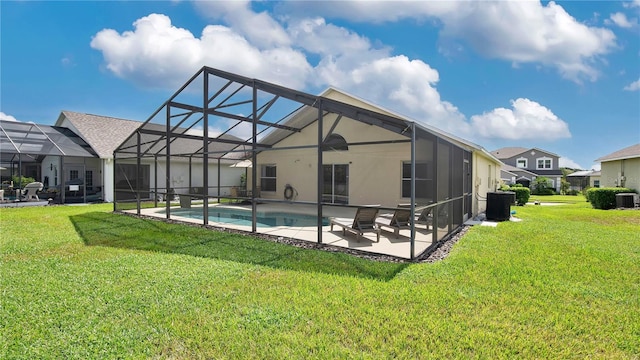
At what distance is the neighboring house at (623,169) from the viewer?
59.1 feet

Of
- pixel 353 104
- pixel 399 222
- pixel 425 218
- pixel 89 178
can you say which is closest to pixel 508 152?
pixel 353 104

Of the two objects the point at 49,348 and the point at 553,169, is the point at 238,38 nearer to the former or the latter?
the point at 49,348

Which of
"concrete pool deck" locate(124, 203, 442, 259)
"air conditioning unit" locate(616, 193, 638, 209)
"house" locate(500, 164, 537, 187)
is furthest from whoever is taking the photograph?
"house" locate(500, 164, 537, 187)

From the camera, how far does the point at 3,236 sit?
7797 mm

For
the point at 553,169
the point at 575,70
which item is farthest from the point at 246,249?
the point at 553,169

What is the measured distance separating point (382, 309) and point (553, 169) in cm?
5232

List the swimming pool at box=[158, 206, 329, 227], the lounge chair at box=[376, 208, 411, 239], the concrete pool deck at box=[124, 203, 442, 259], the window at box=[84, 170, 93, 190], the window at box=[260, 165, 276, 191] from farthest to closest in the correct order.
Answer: the window at box=[84, 170, 93, 190]
the window at box=[260, 165, 276, 191]
the swimming pool at box=[158, 206, 329, 227]
the lounge chair at box=[376, 208, 411, 239]
the concrete pool deck at box=[124, 203, 442, 259]

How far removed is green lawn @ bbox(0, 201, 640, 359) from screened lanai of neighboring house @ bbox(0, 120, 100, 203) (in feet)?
39.0

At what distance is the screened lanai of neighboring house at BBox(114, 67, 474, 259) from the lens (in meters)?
6.80

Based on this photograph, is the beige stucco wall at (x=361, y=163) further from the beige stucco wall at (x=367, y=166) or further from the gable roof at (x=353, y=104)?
the gable roof at (x=353, y=104)

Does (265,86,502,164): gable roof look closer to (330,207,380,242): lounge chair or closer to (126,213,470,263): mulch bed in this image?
(126,213,470,263): mulch bed

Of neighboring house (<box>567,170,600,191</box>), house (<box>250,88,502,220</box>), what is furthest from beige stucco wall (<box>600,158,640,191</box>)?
neighboring house (<box>567,170,600,191</box>)

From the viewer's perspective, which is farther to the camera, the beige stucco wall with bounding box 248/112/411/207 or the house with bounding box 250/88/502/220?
the beige stucco wall with bounding box 248/112/411/207

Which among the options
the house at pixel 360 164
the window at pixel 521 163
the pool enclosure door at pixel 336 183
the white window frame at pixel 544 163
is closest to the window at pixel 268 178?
the house at pixel 360 164
